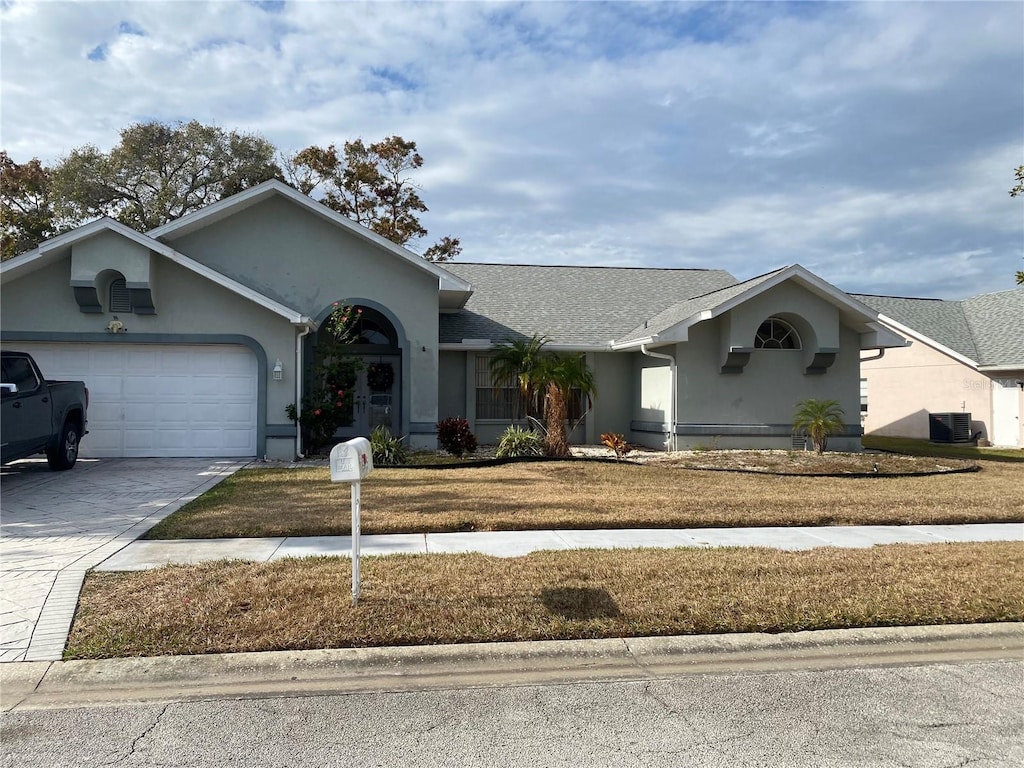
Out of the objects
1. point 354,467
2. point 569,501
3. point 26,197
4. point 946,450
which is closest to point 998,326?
point 946,450

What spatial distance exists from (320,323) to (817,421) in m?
11.3

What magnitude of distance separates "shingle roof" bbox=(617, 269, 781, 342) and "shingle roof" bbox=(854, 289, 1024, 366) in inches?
350

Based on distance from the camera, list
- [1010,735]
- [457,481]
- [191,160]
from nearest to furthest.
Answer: [1010,735] → [457,481] → [191,160]

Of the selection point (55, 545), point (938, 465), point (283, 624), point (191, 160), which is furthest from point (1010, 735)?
point (191, 160)

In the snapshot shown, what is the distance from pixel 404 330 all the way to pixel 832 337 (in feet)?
32.4

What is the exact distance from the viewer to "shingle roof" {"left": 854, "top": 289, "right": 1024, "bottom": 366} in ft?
72.4

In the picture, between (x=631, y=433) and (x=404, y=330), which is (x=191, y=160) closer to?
(x=404, y=330)

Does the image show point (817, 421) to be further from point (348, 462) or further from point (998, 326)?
point (348, 462)

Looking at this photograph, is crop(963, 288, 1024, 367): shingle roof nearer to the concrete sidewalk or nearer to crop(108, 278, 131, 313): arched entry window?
the concrete sidewalk

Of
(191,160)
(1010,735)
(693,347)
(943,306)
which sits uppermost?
(191,160)

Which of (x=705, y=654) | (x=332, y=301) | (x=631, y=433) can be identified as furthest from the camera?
(x=631, y=433)

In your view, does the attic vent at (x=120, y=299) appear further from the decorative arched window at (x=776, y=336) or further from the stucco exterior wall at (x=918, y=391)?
the stucco exterior wall at (x=918, y=391)

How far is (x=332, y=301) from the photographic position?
16469mm

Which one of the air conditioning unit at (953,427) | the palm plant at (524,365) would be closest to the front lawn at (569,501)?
the palm plant at (524,365)
